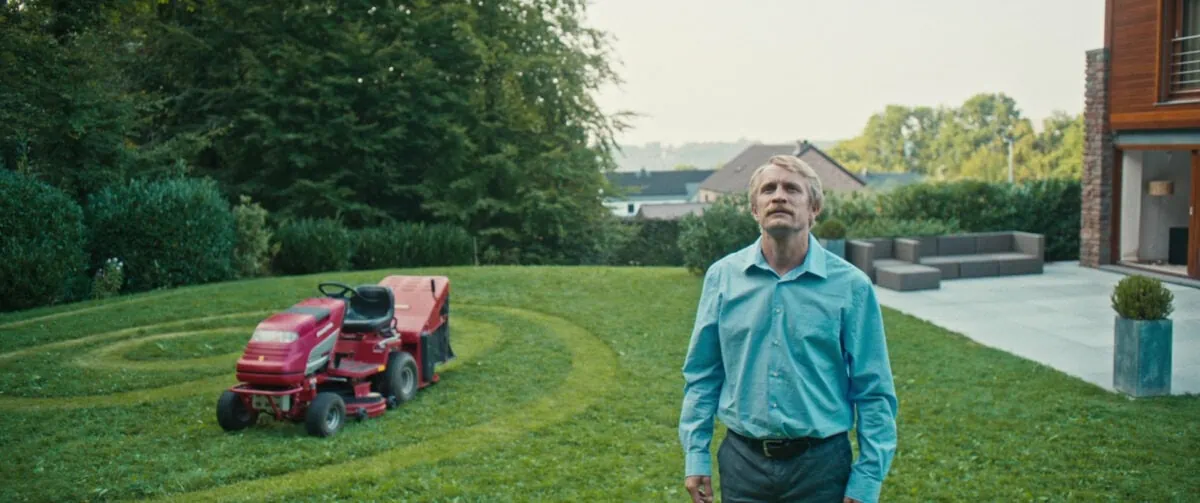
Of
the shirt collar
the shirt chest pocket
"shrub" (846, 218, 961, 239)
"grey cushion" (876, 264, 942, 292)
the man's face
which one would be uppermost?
the man's face

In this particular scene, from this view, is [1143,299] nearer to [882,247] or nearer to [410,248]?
[882,247]

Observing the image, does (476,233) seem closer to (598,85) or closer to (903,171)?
(598,85)

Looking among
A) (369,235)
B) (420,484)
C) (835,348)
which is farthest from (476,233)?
(835,348)

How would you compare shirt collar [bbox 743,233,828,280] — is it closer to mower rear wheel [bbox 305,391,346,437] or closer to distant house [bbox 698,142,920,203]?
mower rear wheel [bbox 305,391,346,437]

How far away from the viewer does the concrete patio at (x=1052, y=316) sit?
10664mm

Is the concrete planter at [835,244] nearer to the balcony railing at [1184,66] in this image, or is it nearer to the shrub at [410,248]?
the balcony railing at [1184,66]

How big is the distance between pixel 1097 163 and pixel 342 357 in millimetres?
15230

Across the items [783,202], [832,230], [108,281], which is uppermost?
[783,202]

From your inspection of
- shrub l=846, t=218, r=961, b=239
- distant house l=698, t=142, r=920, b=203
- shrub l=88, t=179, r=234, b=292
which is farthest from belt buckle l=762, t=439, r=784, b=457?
distant house l=698, t=142, r=920, b=203

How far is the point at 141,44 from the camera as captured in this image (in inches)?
987

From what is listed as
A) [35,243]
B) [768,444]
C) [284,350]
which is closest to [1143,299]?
[768,444]

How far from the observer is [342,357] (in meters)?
9.08

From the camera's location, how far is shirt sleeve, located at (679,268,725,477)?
373 cm

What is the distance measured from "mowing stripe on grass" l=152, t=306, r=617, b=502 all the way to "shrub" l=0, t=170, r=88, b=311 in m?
8.78
